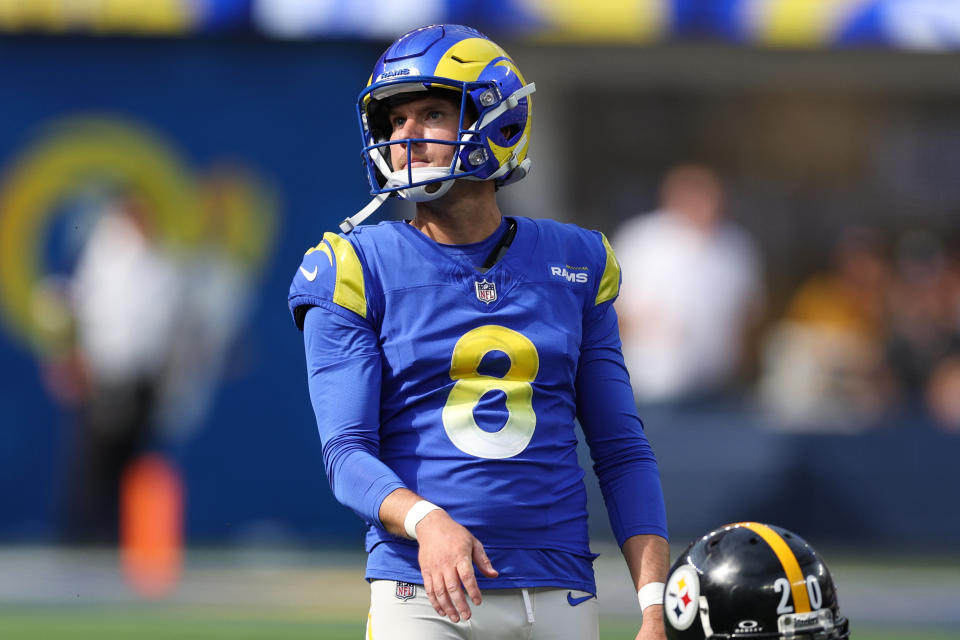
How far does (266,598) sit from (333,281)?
22.3 ft

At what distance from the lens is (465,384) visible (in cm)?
348

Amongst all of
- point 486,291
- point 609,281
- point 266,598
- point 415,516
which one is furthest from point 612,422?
point 266,598

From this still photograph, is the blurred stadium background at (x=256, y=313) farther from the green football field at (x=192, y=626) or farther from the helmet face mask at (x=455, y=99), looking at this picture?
the helmet face mask at (x=455, y=99)

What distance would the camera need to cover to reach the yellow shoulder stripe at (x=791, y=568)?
308 cm

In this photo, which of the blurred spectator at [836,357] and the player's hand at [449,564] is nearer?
the player's hand at [449,564]

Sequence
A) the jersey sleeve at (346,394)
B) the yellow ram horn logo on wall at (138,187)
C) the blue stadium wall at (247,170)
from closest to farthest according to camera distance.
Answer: the jersey sleeve at (346,394), the blue stadium wall at (247,170), the yellow ram horn logo on wall at (138,187)

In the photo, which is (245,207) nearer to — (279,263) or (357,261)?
(279,263)

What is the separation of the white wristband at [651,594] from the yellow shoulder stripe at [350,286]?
0.81m

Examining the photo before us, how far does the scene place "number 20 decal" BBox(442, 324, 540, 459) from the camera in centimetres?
346

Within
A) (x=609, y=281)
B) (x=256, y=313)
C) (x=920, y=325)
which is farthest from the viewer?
(x=256, y=313)

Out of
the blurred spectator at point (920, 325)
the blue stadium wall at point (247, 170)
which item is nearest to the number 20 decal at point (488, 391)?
the blue stadium wall at point (247, 170)

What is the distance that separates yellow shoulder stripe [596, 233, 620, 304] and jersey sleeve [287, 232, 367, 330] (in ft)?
1.82

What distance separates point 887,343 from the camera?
1218cm

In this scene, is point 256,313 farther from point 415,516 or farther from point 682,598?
point 682,598
